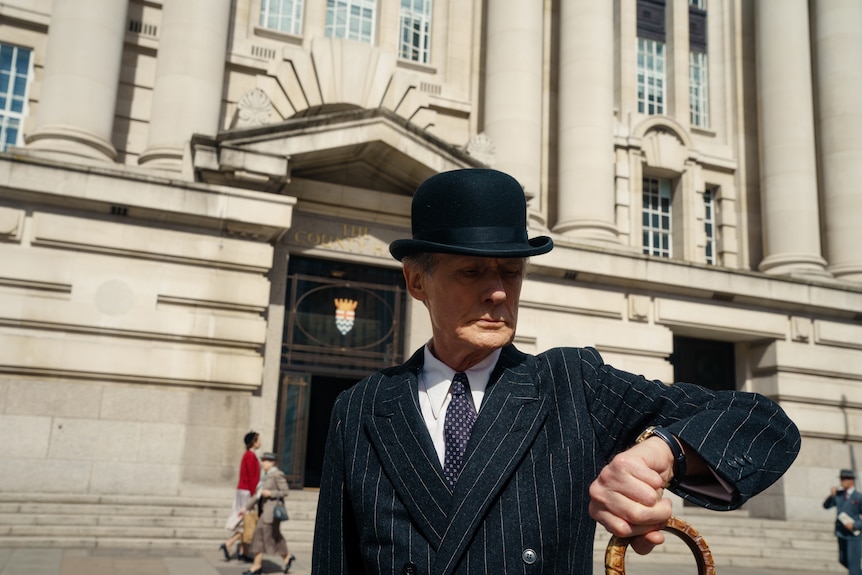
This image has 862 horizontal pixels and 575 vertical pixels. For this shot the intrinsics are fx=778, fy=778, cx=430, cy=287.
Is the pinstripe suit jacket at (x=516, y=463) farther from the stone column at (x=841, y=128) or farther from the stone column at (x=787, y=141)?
the stone column at (x=841, y=128)

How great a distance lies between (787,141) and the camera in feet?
69.3

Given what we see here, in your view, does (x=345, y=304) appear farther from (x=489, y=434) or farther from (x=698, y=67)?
(x=489, y=434)

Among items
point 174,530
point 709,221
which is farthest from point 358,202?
point 709,221

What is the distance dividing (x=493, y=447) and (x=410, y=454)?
9.1 inches

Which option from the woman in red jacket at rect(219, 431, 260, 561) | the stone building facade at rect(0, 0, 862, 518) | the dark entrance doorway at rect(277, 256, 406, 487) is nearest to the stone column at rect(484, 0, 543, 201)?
the stone building facade at rect(0, 0, 862, 518)

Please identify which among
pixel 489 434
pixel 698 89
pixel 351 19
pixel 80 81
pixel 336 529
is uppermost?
pixel 698 89

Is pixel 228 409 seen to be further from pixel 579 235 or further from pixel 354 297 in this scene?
pixel 579 235

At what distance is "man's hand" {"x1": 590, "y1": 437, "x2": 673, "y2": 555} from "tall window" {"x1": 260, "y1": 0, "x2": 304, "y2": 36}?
1860 centimetres

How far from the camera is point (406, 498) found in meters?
2.04

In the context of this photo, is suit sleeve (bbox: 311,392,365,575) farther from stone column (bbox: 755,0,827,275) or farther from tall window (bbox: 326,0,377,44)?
stone column (bbox: 755,0,827,275)

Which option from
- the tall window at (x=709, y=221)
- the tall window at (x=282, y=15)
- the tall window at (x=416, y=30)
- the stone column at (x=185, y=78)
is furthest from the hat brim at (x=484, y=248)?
the tall window at (x=709, y=221)

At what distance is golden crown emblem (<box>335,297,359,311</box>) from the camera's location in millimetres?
16234

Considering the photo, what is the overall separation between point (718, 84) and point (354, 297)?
13.7 meters

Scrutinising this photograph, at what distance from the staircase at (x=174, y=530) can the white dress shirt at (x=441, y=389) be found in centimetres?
1018
